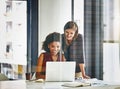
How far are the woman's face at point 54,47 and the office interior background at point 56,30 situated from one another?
0.16 metres

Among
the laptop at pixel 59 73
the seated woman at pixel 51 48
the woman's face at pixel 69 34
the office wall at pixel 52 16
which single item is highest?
the office wall at pixel 52 16

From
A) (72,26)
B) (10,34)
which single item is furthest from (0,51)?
(72,26)

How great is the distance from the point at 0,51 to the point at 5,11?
628 mm

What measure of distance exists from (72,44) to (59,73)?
109cm

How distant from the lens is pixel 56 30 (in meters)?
3.40

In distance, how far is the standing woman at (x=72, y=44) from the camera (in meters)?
3.32

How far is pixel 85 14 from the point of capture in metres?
3.31

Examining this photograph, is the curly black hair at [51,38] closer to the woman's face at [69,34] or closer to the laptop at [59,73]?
the woman's face at [69,34]

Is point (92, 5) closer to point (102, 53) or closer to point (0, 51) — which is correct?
point (102, 53)

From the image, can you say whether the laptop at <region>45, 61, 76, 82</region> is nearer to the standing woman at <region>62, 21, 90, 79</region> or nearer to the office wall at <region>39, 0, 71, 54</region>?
the standing woman at <region>62, 21, 90, 79</region>

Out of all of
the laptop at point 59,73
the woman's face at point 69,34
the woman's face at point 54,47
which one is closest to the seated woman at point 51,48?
the woman's face at point 54,47

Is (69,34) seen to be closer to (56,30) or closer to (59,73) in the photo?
(56,30)

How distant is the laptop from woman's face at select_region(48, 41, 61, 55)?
909mm

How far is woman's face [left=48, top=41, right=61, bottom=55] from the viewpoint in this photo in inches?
130
